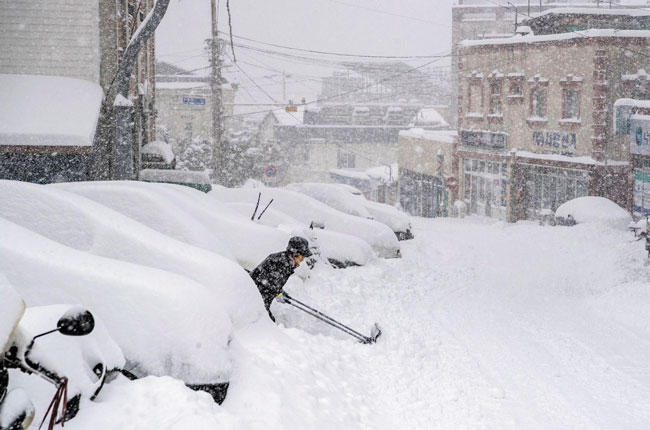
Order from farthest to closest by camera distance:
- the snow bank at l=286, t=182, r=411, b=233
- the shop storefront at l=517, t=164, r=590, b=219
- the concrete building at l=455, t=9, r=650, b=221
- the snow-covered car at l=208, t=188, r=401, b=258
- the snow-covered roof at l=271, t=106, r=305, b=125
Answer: the snow-covered roof at l=271, t=106, r=305, b=125 < the shop storefront at l=517, t=164, r=590, b=219 < the concrete building at l=455, t=9, r=650, b=221 < the snow bank at l=286, t=182, r=411, b=233 < the snow-covered car at l=208, t=188, r=401, b=258

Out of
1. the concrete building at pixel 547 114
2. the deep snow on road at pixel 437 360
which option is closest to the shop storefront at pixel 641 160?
the concrete building at pixel 547 114

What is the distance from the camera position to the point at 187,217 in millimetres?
8812

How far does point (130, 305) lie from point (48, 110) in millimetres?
9890

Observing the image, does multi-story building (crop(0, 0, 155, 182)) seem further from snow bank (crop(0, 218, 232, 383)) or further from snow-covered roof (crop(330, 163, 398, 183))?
snow-covered roof (crop(330, 163, 398, 183))

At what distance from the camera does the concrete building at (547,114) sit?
28.6 meters

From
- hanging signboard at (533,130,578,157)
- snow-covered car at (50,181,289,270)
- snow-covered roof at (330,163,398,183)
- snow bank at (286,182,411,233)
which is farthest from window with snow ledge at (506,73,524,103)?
snow-covered car at (50,181,289,270)

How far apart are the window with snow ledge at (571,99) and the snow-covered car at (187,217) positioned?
22206 mm

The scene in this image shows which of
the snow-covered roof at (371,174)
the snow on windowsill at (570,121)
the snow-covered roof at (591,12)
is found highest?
the snow-covered roof at (591,12)

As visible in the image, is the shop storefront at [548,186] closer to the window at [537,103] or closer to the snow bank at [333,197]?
the window at [537,103]

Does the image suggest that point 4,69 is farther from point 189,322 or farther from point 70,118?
point 189,322

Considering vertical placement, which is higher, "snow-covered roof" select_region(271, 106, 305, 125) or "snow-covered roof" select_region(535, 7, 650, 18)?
"snow-covered roof" select_region(535, 7, 650, 18)

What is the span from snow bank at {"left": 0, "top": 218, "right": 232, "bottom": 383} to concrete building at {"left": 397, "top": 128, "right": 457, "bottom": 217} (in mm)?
33764

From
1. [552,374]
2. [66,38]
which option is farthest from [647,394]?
[66,38]

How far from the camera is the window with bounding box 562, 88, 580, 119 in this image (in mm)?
29875
